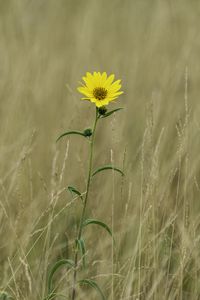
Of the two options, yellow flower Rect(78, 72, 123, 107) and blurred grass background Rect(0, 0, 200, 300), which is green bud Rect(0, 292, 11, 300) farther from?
yellow flower Rect(78, 72, 123, 107)

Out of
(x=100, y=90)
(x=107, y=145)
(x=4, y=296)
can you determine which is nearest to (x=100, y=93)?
(x=100, y=90)

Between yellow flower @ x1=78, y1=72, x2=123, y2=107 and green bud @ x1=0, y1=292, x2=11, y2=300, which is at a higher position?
yellow flower @ x1=78, y1=72, x2=123, y2=107

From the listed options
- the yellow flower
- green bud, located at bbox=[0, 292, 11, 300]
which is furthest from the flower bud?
the yellow flower

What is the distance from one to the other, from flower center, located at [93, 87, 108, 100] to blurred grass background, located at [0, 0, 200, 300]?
0.28 meters

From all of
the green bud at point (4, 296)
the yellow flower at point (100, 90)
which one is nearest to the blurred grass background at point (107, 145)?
the green bud at point (4, 296)

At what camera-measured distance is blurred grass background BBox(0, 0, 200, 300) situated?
6.45 ft

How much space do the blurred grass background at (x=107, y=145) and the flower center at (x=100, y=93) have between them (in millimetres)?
282

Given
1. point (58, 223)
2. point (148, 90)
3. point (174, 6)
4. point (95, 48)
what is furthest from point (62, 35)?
point (58, 223)

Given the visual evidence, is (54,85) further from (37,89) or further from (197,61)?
(197,61)

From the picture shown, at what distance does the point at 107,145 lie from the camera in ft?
9.55

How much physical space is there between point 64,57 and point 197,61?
772mm

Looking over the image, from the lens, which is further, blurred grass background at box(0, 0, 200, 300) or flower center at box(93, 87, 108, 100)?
blurred grass background at box(0, 0, 200, 300)

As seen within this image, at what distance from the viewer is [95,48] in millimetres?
3830

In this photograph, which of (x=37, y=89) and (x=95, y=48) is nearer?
(x=37, y=89)
